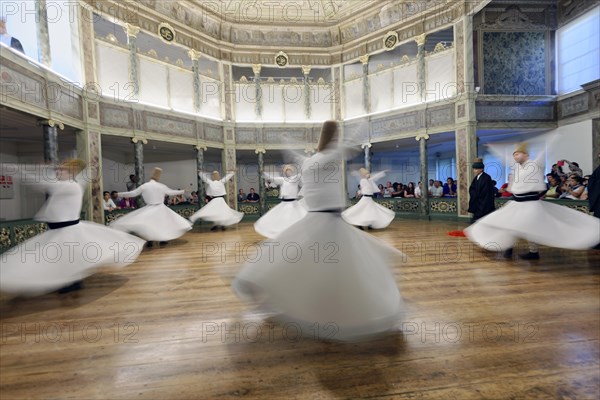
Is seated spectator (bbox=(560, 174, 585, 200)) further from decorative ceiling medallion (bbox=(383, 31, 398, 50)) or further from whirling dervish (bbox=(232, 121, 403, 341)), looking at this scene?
decorative ceiling medallion (bbox=(383, 31, 398, 50))

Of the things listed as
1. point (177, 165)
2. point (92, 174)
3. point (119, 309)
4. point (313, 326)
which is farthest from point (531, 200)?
point (177, 165)

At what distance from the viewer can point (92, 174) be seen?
759 cm

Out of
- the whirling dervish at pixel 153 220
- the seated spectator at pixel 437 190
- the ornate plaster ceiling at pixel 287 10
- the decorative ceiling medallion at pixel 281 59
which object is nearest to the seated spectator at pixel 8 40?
the whirling dervish at pixel 153 220

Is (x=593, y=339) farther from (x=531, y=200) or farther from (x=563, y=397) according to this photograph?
(x=531, y=200)

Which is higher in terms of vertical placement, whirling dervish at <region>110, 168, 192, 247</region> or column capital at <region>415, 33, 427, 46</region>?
column capital at <region>415, 33, 427, 46</region>

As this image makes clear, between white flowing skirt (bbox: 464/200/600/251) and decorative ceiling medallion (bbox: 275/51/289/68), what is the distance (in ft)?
30.9

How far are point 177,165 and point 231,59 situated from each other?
4.89m

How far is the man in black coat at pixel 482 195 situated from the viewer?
19.4 ft

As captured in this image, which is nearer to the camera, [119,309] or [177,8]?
[119,309]

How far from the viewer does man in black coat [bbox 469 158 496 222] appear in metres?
5.91

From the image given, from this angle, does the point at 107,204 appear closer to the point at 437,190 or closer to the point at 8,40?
the point at 8,40

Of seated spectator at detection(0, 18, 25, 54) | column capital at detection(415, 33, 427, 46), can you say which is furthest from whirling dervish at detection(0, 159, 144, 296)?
column capital at detection(415, 33, 427, 46)

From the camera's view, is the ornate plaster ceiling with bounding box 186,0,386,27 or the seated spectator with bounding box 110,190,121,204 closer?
the seated spectator with bounding box 110,190,121,204

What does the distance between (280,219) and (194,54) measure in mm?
7199
